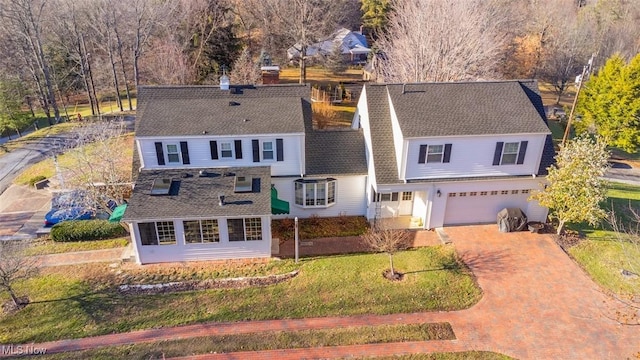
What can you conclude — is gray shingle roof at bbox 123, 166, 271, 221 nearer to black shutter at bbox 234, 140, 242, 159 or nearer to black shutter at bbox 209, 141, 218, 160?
black shutter at bbox 209, 141, 218, 160

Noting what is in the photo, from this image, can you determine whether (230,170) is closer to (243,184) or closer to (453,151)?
(243,184)

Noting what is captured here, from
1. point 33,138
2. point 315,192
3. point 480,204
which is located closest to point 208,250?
point 315,192

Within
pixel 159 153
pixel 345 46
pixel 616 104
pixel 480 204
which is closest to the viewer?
pixel 159 153

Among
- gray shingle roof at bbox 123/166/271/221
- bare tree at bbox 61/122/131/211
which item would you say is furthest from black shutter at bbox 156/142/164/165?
bare tree at bbox 61/122/131/211

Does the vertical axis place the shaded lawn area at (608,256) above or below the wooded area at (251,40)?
below

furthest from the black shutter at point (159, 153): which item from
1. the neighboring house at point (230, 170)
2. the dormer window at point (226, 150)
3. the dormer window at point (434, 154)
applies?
the dormer window at point (434, 154)

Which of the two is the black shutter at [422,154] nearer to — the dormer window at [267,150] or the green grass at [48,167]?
the dormer window at [267,150]
